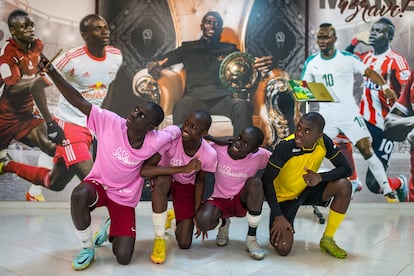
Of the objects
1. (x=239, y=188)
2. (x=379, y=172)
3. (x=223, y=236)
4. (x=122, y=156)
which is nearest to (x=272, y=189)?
(x=239, y=188)

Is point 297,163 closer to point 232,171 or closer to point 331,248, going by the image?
point 232,171

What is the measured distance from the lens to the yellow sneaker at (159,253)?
2113 mm

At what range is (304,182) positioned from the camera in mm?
2443

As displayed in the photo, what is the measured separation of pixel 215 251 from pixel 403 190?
2562 millimetres

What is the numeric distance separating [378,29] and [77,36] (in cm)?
308

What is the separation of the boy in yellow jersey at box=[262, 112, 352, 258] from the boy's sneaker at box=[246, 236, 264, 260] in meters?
0.11

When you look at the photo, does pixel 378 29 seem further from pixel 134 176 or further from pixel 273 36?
pixel 134 176

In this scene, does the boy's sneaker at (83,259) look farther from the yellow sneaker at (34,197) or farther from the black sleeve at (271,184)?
the yellow sneaker at (34,197)

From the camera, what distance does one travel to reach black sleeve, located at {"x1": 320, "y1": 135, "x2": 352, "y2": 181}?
2.38 metres

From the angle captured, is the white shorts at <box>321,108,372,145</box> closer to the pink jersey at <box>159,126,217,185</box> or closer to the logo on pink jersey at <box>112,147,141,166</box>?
the pink jersey at <box>159,126,217,185</box>

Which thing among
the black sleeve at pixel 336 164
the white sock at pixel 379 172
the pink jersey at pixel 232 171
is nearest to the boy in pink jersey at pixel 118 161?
the pink jersey at pixel 232 171

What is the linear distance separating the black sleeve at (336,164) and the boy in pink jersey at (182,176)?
28.9 inches

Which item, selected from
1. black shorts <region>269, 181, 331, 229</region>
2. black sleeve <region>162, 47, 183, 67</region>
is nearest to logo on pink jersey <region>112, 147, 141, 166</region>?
black shorts <region>269, 181, 331, 229</region>

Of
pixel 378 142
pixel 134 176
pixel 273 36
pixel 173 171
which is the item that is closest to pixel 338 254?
pixel 173 171
